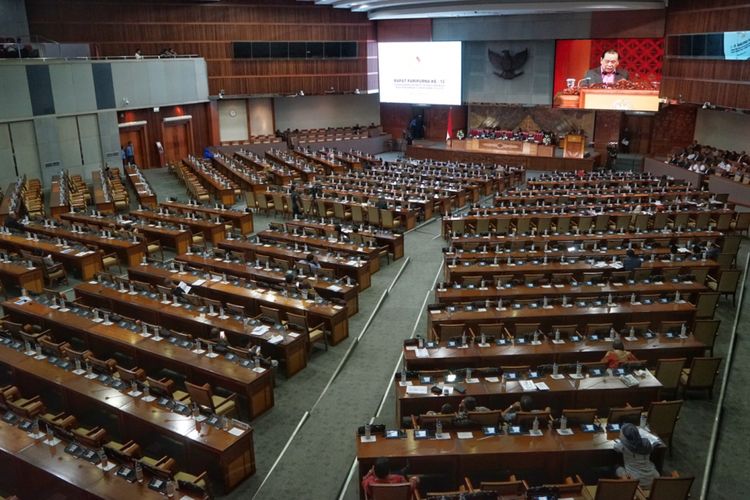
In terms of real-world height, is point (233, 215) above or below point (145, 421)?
above

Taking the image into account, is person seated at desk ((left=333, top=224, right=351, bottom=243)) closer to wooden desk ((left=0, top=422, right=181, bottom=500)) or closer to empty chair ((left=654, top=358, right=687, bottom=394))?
empty chair ((left=654, top=358, right=687, bottom=394))

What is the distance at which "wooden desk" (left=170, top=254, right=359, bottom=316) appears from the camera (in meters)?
11.9

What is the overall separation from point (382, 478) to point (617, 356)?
4.07m

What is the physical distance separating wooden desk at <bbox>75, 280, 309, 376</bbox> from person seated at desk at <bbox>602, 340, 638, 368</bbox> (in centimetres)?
468

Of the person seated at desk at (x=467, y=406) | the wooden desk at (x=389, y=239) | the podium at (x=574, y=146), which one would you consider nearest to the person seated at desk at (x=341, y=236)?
the wooden desk at (x=389, y=239)

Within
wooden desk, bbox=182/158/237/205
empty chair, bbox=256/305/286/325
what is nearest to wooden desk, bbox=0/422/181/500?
empty chair, bbox=256/305/286/325

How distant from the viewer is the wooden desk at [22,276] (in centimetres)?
1291

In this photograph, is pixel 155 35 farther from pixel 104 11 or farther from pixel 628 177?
pixel 628 177

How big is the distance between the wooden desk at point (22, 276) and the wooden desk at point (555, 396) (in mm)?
9111

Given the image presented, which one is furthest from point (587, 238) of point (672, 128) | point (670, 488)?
point (672, 128)

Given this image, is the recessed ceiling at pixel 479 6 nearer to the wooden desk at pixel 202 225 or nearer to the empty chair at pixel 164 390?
the wooden desk at pixel 202 225

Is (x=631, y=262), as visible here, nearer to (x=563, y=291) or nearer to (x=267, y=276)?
(x=563, y=291)

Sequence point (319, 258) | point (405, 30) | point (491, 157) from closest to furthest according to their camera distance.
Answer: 1. point (319, 258)
2. point (491, 157)
3. point (405, 30)

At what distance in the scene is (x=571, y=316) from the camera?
33.6 feet
